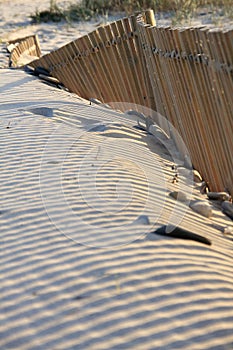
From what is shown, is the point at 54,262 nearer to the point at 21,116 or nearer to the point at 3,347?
the point at 3,347

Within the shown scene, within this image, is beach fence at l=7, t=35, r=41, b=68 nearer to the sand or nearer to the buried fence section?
the buried fence section

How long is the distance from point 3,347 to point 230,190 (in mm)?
1948

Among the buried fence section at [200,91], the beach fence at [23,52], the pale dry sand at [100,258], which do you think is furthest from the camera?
the beach fence at [23,52]

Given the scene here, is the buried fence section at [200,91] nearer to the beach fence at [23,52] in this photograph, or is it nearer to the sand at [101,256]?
the sand at [101,256]

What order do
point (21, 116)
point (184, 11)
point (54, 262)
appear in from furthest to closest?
point (184, 11) < point (21, 116) < point (54, 262)

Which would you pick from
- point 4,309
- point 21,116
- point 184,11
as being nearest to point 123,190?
point 4,309

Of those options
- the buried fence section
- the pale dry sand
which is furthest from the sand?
the buried fence section

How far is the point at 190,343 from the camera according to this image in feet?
9.43

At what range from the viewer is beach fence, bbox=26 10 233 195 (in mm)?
4121

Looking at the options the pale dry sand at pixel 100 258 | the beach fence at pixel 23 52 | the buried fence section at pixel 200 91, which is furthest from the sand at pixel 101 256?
the beach fence at pixel 23 52

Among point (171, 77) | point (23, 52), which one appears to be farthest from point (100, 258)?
point (23, 52)

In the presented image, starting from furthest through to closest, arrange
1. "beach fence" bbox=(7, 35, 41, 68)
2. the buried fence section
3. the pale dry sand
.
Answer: "beach fence" bbox=(7, 35, 41, 68) < the buried fence section < the pale dry sand

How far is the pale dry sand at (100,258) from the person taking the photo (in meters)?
2.92

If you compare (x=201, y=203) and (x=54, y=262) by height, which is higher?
(x=54, y=262)
